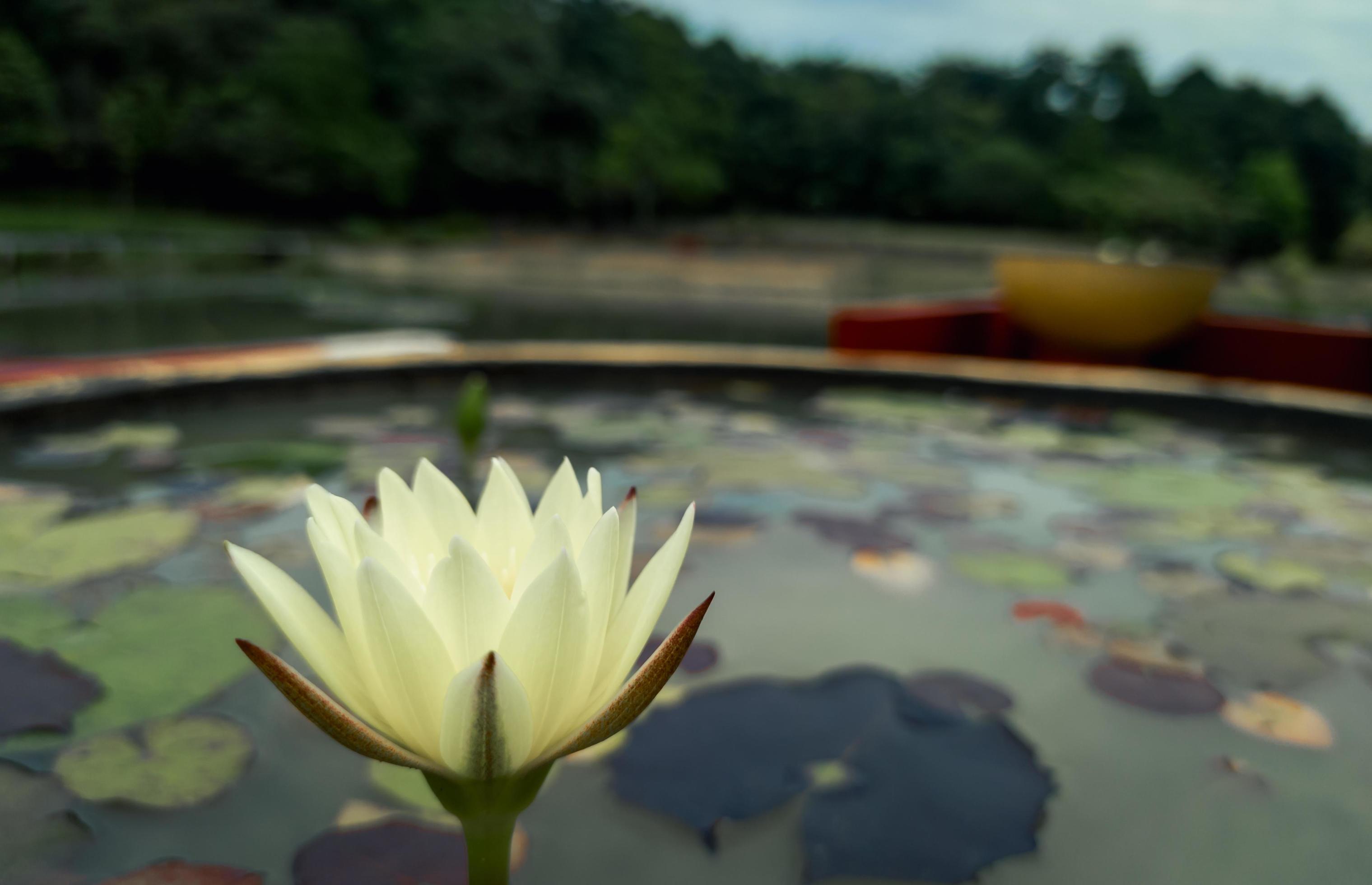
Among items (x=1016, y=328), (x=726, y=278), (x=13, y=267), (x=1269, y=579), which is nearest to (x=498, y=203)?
(x=726, y=278)

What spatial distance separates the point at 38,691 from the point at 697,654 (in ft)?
1.88

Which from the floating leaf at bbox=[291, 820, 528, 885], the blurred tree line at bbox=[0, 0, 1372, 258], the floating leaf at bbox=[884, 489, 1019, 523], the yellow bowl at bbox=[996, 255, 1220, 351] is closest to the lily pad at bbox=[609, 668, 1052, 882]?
the floating leaf at bbox=[291, 820, 528, 885]

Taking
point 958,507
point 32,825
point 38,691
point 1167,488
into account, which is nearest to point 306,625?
point 32,825

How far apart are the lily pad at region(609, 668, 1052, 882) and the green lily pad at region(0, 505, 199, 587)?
0.70 metres

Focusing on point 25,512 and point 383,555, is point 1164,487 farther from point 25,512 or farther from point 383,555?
point 25,512

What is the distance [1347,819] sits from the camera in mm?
640

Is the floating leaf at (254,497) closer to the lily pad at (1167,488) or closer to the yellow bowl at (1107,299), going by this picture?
the lily pad at (1167,488)

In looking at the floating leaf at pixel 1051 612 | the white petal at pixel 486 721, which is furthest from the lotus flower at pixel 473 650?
the floating leaf at pixel 1051 612

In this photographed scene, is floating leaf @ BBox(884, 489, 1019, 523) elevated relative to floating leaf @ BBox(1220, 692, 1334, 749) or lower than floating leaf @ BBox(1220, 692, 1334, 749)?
elevated

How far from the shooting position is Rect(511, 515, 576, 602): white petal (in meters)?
0.38

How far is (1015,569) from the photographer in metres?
1.16

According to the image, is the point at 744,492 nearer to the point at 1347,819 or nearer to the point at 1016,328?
the point at 1347,819

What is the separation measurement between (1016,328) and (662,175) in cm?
2541

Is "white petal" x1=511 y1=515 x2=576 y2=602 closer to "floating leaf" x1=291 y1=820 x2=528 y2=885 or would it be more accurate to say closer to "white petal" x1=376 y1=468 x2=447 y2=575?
"white petal" x1=376 y1=468 x2=447 y2=575
